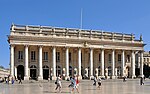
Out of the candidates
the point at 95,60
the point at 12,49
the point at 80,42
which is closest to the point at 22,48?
the point at 12,49

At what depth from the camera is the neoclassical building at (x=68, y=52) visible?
64625 millimetres

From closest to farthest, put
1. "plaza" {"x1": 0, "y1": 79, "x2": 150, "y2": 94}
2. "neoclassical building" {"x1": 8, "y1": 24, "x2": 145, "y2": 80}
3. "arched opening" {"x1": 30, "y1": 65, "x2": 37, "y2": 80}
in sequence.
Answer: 1. "plaza" {"x1": 0, "y1": 79, "x2": 150, "y2": 94}
2. "neoclassical building" {"x1": 8, "y1": 24, "x2": 145, "y2": 80}
3. "arched opening" {"x1": 30, "y1": 65, "x2": 37, "y2": 80}

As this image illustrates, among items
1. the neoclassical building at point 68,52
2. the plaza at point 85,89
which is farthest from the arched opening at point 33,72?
the plaza at point 85,89

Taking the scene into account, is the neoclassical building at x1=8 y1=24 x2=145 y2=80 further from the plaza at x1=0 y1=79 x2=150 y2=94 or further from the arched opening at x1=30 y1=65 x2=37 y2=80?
the plaza at x1=0 y1=79 x2=150 y2=94

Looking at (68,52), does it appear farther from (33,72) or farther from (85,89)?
(85,89)

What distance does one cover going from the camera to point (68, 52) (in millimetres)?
69250

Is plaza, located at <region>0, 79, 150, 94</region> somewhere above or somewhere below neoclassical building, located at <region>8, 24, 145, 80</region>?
below

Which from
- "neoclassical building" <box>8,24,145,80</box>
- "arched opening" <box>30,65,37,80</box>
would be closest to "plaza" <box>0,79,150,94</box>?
"neoclassical building" <box>8,24,145,80</box>

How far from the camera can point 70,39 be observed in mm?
68312

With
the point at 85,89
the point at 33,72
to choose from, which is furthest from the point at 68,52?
the point at 85,89

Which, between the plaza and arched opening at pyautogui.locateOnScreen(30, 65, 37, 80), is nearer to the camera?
the plaza

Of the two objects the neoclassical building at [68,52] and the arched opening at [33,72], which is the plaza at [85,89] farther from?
the arched opening at [33,72]

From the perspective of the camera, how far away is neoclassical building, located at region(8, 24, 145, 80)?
6462 cm

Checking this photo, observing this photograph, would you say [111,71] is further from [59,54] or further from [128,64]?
[59,54]
